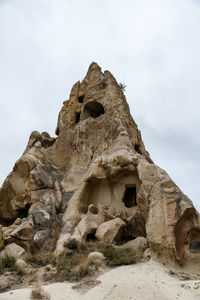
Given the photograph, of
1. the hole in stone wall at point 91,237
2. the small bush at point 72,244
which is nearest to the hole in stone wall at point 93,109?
the hole in stone wall at point 91,237

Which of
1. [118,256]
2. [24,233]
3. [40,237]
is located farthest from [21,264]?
[118,256]

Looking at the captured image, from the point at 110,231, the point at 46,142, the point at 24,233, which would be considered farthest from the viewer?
the point at 46,142

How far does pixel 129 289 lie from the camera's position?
5.18m

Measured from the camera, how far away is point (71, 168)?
43.5 feet

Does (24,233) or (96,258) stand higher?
(24,233)

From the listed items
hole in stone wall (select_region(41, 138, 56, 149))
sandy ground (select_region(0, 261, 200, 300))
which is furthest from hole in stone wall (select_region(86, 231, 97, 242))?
hole in stone wall (select_region(41, 138, 56, 149))

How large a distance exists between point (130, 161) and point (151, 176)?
151cm

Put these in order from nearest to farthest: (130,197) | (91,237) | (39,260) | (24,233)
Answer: (39,260) → (24,233) → (91,237) → (130,197)

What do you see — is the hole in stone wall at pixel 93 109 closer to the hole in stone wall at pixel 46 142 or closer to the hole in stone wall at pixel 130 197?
the hole in stone wall at pixel 46 142

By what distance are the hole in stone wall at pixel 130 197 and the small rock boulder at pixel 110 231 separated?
1910 millimetres

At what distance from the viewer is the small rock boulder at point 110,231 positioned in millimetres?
9086

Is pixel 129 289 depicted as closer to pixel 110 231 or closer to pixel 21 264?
pixel 21 264

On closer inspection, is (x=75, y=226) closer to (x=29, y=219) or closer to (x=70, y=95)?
(x=29, y=219)

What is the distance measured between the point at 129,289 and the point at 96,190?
6617 millimetres
